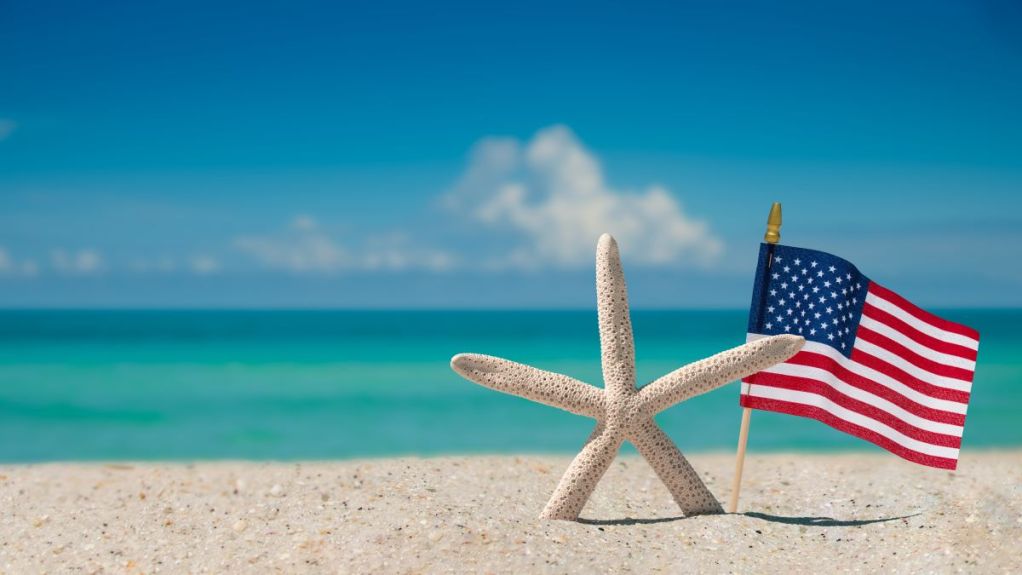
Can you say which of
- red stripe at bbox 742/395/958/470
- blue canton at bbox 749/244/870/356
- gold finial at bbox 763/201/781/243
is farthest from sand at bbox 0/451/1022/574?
gold finial at bbox 763/201/781/243

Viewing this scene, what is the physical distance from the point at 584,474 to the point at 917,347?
2.48 metres

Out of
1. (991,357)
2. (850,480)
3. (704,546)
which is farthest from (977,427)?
(991,357)

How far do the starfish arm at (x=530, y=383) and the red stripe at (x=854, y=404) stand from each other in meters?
1.23

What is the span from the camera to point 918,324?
6.09 metres

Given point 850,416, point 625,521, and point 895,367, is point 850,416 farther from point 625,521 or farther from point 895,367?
point 625,521

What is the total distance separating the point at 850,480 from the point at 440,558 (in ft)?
14.6

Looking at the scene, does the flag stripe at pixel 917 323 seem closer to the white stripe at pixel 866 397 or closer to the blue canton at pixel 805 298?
the blue canton at pixel 805 298

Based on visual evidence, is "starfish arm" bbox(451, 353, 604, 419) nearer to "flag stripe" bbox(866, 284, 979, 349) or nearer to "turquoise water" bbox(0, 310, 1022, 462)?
"flag stripe" bbox(866, 284, 979, 349)

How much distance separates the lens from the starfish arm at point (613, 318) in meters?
5.86

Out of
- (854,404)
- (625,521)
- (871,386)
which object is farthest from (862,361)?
(625,521)

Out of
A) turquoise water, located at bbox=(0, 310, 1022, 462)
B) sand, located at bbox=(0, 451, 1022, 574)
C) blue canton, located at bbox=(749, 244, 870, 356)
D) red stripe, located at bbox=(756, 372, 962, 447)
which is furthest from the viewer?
turquoise water, located at bbox=(0, 310, 1022, 462)

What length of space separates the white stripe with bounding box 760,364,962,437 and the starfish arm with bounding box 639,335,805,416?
278mm

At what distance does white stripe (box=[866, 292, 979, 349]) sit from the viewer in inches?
238

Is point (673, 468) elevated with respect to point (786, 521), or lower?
elevated
